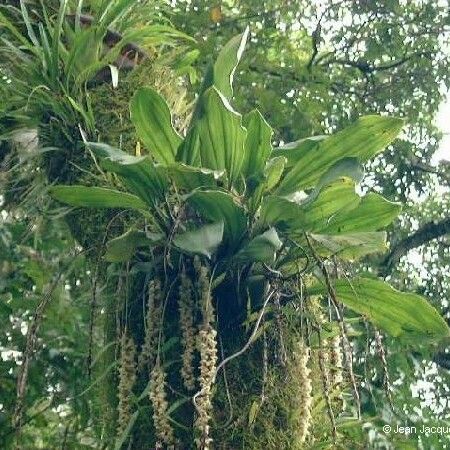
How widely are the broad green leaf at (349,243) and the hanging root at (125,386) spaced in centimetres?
37

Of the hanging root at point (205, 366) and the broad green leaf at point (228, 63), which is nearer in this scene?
the hanging root at point (205, 366)

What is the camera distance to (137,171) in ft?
4.42

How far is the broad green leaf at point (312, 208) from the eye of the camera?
1337 millimetres

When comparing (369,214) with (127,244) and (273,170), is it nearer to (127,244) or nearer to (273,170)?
(273,170)

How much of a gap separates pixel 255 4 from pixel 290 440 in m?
2.68

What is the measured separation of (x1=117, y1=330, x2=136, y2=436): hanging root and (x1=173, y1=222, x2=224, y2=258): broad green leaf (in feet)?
0.61

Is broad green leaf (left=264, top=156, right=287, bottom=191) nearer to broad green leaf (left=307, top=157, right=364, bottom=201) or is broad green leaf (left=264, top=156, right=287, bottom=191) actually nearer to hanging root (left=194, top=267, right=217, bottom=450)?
broad green leaf (left=307, top=157, right=364, bottom=201)

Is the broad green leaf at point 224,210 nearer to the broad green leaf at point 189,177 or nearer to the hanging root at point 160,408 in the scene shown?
the broad green leaf at point 189,177

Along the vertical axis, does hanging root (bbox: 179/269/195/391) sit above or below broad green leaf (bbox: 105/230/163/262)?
below

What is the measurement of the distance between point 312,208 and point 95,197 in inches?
14.7

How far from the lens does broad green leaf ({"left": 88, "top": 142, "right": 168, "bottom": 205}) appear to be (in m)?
1.32

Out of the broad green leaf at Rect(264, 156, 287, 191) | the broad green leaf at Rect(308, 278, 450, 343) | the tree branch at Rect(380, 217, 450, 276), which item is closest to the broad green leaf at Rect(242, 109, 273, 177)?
the broad green leaf at Rect(264, 156, 287, 191)

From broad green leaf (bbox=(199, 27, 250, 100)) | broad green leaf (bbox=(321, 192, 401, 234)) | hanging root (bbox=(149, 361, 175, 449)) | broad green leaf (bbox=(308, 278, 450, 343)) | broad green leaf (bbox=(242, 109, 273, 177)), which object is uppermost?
broad green leaf (bbox=(199, 27, 250, 100))

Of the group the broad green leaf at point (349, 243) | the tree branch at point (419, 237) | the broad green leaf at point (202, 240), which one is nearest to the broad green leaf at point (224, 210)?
the broad green leaf at point (202, 240)
